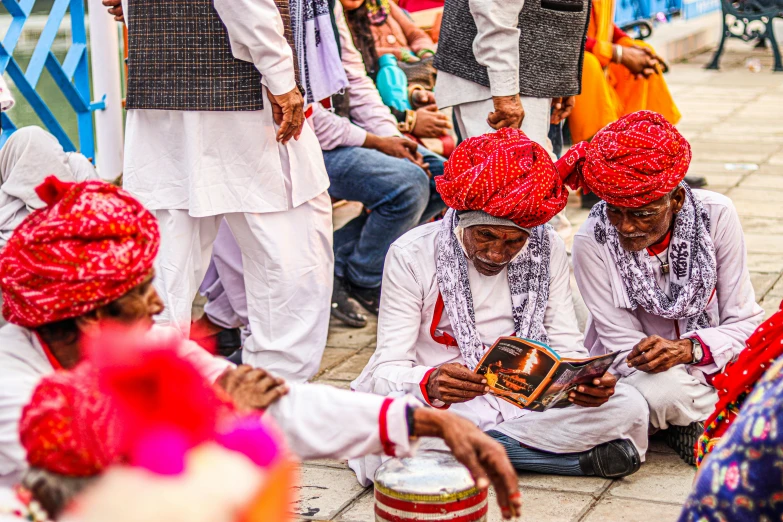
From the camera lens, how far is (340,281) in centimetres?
552

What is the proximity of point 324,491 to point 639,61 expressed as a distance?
3.93m

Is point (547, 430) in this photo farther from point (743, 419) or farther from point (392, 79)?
point (392, 79)

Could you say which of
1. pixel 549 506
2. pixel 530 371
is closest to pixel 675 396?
pixel 549 506

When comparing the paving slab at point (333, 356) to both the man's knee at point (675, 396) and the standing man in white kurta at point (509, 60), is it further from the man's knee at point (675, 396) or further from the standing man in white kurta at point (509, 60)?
the man's knee at point (675, 396)

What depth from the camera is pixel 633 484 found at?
375 centimetres

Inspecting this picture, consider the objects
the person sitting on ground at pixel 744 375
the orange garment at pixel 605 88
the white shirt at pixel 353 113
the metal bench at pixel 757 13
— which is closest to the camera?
the person sitting on ground at pixel 744 375

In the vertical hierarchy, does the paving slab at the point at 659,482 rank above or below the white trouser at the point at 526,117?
below

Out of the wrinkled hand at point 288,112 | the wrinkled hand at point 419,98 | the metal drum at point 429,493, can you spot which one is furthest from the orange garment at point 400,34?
the metal drum at point 429,493

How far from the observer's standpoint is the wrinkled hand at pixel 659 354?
3.86 metres

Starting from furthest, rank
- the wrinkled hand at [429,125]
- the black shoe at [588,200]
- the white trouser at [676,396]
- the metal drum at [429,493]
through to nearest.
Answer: the black shoe at [588,200] < the wrinkled hand at [429,125] < the white trouser at [676,396] < the metal drum at [429,493]

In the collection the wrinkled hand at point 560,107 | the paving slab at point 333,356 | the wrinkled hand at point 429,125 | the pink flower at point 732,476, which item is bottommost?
the paving slab at point 333,356

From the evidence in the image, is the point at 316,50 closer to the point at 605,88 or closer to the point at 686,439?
the point at 686,439

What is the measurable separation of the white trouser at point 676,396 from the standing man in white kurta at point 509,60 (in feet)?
4.40

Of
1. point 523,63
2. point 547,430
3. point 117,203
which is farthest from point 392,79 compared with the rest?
point 117,203
